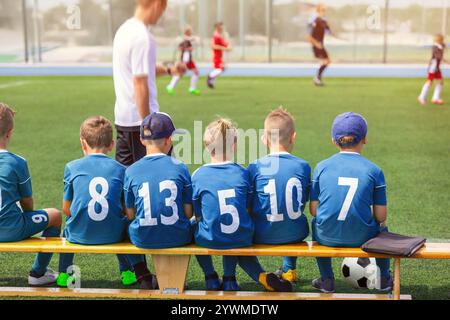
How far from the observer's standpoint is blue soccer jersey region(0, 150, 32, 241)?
15.4 ft

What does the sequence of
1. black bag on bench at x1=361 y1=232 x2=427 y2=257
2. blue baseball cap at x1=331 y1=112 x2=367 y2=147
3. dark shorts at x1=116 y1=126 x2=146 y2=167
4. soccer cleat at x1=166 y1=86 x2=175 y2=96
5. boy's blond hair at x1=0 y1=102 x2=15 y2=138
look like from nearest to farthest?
black bag on bench at x1=361 y1=232 x2=427 y2=257 → blue baseball cap at x1=331 y1=112 x2=367 y2=147 → boy's blond hair at x1=0 y1=102 x2=15 y2=138 → dark shorts at x1=116 y1=126 x2=146 y2=167 → soccer cleat at x1=166 y1=86 x2=175 y2=96

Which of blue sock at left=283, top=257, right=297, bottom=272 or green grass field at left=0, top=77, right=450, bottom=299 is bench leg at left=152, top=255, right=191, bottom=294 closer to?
green grass field at left=0, top=77, right=450, bottom=299

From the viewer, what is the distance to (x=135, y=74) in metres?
5.20

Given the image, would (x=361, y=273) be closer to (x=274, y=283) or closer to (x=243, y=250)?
(x=274, y=283)

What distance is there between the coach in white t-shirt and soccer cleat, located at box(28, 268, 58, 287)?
1.06 meters

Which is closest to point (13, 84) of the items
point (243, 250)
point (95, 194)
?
point (95, 194)

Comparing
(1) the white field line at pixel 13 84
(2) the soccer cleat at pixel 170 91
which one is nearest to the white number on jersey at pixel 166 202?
(2) the soccer cleat at pixel 170 91

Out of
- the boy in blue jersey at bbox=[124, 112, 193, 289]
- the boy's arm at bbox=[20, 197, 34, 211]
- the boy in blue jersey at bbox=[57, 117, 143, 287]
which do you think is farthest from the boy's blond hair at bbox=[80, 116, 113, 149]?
the boy's arm at bbox=[20, 197, 34, 211]

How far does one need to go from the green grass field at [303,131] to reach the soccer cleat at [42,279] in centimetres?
16

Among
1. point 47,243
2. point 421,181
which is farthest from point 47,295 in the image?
point 421,181

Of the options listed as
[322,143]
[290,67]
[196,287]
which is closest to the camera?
[196,287]
